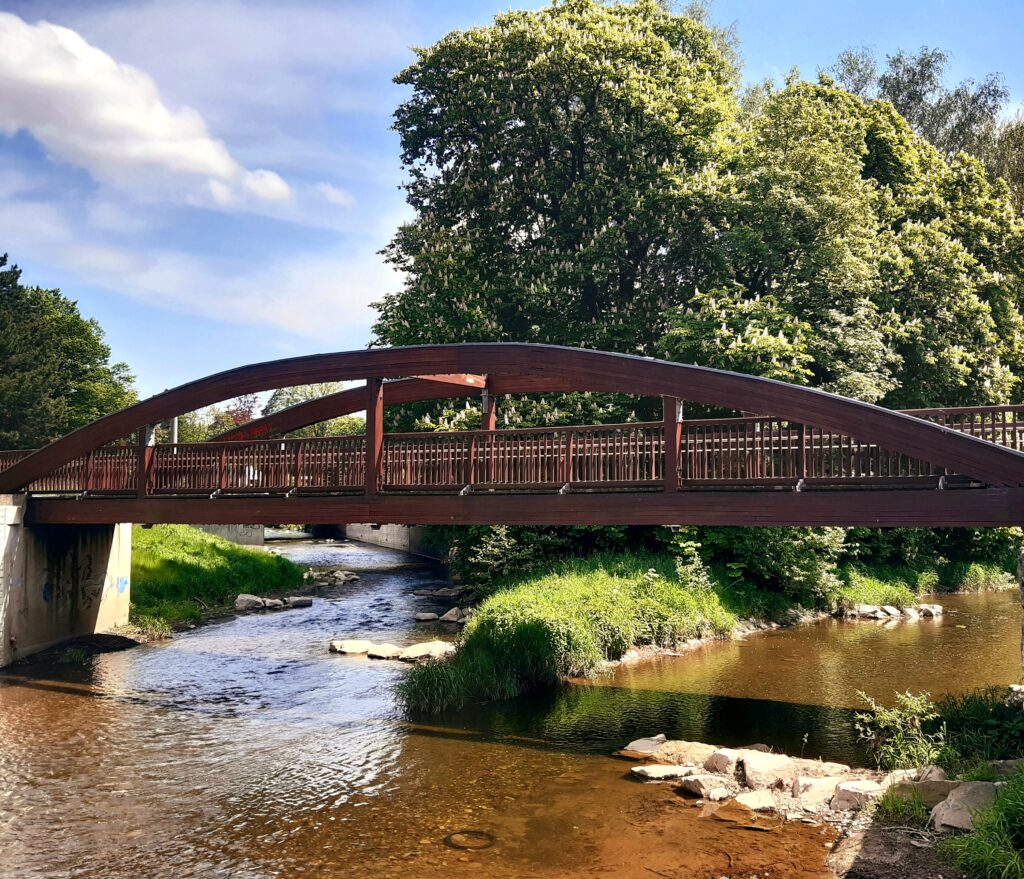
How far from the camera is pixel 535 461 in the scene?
47.2ft

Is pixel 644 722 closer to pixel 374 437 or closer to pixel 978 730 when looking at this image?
pixel 978 730

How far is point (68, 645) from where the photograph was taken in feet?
64.0

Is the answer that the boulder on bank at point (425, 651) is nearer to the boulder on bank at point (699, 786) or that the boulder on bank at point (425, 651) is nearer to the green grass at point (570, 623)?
the green grass at point (570, 623)

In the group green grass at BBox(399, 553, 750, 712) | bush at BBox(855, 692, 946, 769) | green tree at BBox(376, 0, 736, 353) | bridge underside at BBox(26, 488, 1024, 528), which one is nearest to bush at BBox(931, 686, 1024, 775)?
bush at BBox(855, 692, 946, 769)

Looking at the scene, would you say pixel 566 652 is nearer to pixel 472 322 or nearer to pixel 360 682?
pixel 360 682

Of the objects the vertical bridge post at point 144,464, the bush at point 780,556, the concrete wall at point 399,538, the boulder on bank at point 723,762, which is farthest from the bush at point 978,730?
the concrete wall at point 399,538

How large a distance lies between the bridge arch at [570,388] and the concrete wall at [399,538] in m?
23.2

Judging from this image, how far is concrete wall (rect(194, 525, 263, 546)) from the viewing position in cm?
3994

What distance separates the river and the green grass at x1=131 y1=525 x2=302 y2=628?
2998 mm

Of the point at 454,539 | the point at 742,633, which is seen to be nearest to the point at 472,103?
the point at 454,539

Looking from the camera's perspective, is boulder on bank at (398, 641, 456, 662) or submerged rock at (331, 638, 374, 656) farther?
submerged rock at (331, 638, 374, 656)

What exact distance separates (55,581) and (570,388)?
41.5ft

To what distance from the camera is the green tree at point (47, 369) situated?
37.5 m

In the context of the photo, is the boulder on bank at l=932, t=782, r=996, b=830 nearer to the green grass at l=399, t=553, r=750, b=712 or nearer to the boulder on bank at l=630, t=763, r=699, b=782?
the boulder on bank at l=630, t=763, r=699, b=782
